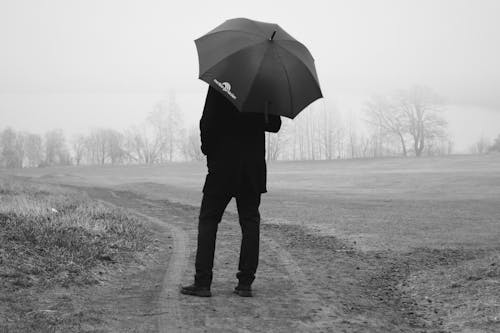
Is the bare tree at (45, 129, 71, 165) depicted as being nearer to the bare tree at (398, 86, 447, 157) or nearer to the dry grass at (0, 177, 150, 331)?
the bare tree at (398, 86, 447, 157)

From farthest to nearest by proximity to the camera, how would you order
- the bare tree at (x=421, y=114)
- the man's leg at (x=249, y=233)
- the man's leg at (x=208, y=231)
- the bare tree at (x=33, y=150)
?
the bare tree at (x=33, y=150), the bare tree at (x=421, y=114), the man's leg at (x=249, y=233), the man's leg at (x=208, y=231)

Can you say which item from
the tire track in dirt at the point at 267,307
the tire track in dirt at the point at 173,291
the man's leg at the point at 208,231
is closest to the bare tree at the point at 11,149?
the tire track in dirt at the point at 173,291

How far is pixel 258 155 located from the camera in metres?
5.57

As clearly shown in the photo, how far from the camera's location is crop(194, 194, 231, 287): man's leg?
551 centimetres

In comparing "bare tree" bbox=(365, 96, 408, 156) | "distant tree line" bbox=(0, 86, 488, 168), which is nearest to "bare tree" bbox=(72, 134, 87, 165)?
"distant tree line" bbox=(0, 86, 488, 168)

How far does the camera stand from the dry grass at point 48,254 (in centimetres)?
451

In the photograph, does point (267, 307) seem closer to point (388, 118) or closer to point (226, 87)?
point (226, 87)

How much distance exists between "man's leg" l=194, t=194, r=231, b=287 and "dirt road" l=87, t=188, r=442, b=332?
32 centimetres

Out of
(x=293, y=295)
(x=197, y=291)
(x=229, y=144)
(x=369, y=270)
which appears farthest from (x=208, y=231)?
(x=369, y=270)

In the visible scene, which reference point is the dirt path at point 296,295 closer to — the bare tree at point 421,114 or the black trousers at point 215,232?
the black trousers at point 215,232

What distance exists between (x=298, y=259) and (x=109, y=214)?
543 centimetres

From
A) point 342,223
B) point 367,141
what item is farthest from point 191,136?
point 342,223

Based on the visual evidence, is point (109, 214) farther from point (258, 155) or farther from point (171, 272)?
point (258, 155)

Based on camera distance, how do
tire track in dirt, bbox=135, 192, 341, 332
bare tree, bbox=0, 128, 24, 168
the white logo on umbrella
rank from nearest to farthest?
tire track in dirt, bbox=135, 192, 341, 332, the white logo on umbrella, bare tree, bbox=0, 128, 24, 168
